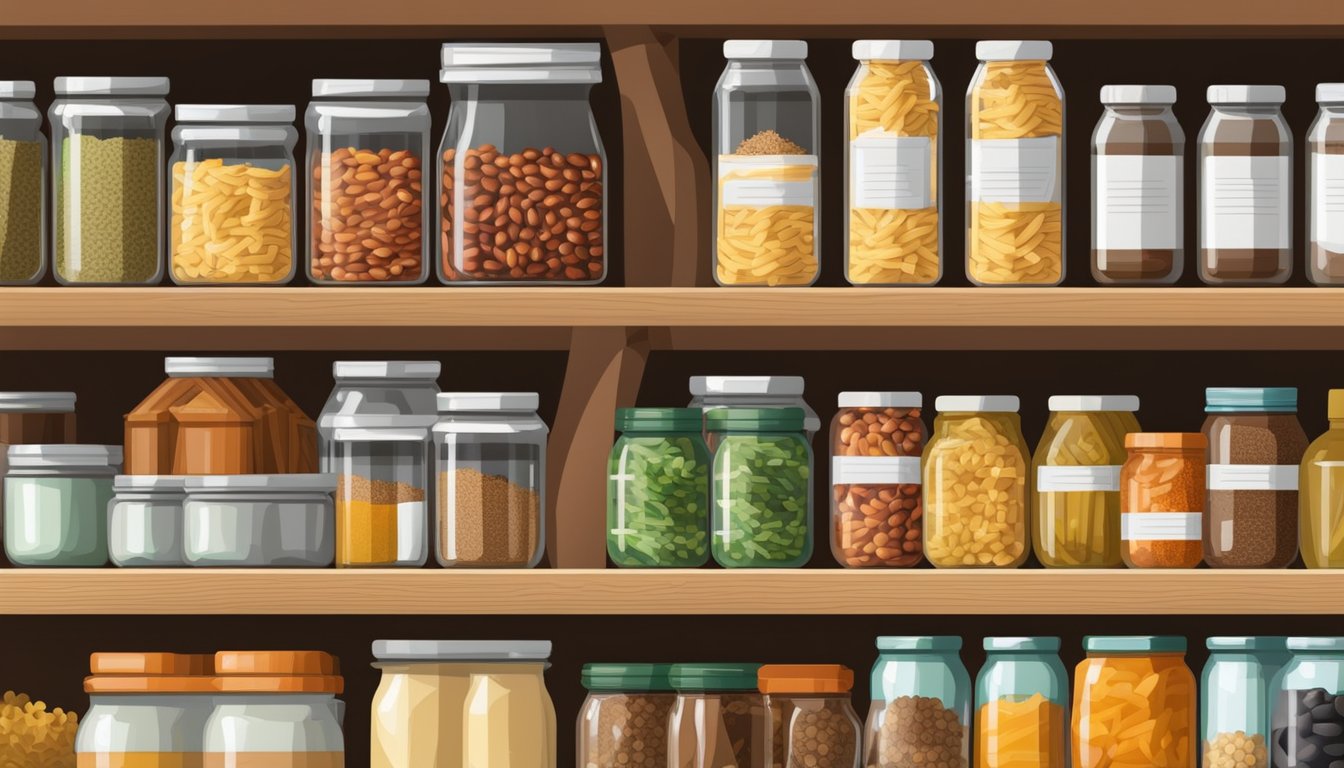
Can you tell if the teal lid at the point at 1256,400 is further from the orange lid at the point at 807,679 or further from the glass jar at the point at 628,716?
the glass jar at the point at 628,716

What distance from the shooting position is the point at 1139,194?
1.73 metres

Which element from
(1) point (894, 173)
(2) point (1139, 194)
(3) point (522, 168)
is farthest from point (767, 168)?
(2) point (1139, 194)

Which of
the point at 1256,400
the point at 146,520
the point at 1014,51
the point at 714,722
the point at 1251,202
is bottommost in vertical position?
the point at 714,722

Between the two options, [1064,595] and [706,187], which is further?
[706,187]

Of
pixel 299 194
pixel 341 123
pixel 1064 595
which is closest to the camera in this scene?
pixel 1064 595

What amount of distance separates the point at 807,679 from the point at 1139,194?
56 cm

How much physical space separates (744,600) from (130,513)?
1.93 ft

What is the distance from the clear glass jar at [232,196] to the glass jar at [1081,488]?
2.49 feet

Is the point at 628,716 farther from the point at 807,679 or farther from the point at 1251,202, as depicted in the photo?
the point at 1251,202

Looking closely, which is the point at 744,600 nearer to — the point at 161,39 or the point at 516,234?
the point at 516,234

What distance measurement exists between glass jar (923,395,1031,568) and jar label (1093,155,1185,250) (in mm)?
194

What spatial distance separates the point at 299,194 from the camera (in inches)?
75.7

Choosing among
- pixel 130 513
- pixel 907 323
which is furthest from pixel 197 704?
pixel 907 323

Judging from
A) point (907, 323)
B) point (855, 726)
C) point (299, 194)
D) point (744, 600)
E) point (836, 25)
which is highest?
point (836, 25)
